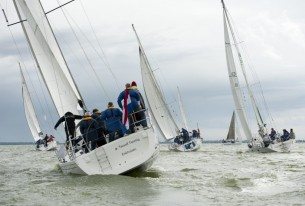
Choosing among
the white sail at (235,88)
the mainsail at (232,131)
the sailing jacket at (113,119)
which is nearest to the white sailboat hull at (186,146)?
the white sail at (235,88)

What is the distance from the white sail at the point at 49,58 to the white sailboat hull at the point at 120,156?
5036 millimetres

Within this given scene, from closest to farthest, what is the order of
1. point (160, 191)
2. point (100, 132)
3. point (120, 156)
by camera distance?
point (160, 191), point (120, 156), point (100, 132)

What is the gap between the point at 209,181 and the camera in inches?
570

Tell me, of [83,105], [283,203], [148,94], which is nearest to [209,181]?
[283,203]

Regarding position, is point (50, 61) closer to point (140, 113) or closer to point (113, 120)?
point (113, 120)

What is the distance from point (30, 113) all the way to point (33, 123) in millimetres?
2129

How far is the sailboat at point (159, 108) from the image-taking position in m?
42.5

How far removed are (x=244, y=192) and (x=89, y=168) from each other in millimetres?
4866

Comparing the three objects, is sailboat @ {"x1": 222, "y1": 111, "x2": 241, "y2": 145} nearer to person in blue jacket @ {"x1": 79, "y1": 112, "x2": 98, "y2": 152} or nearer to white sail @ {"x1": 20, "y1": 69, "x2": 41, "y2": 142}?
white sail @ {"x1": 20, "y1": 69, "x2": 41, "y2": 142}

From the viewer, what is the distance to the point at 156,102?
144ft

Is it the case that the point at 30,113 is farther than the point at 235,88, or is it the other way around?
the point at 30,113

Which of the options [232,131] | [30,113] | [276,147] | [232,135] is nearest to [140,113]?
[276,147]

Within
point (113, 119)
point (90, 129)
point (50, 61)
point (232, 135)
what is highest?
point (50, 61)

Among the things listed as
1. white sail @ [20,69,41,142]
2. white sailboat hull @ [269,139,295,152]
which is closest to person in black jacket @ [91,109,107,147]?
white sailboat hull @ [269,139,295,152]
